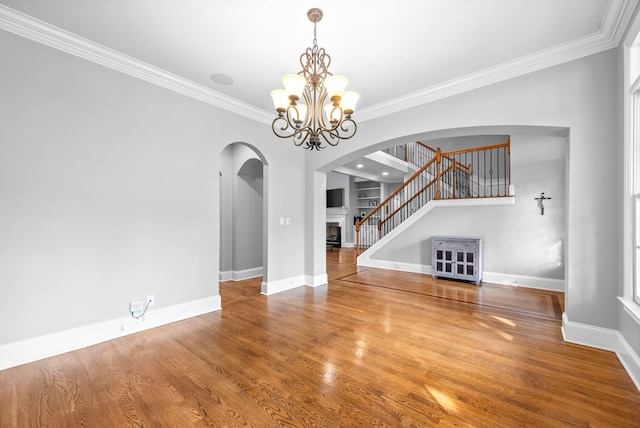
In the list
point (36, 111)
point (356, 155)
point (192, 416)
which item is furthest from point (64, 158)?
point (356, 155)

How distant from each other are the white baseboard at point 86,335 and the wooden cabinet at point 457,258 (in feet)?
14.4

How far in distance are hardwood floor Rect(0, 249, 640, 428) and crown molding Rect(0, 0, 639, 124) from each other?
281 centimetres

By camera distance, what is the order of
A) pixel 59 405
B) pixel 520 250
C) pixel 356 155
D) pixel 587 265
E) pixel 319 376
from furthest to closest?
pixel 520 250 → pixel 356 155 → pixel 587 265 → pixel 319 376 → pixel 59 405

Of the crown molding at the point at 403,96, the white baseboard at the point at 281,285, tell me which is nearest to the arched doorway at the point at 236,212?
the white baseboard at the point at 281,285

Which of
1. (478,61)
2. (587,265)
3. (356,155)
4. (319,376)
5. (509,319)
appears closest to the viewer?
(319,376)

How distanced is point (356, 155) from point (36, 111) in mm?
3807

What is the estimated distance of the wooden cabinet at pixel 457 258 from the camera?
5074 mm

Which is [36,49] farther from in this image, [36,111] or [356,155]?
[356,155]

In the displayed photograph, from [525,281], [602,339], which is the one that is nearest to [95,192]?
[602,339]

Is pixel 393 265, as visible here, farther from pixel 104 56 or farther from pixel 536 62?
pixel 104 56

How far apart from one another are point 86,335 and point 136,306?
45cm

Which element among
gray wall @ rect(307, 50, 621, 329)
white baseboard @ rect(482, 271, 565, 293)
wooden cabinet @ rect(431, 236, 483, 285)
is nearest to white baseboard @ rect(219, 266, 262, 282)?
wooden cabinet @ rect(431, 236, 483, 285)

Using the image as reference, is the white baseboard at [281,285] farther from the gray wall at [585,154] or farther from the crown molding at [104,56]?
the gray wall at [585,154]

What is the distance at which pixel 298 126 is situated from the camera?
250 centimetres
